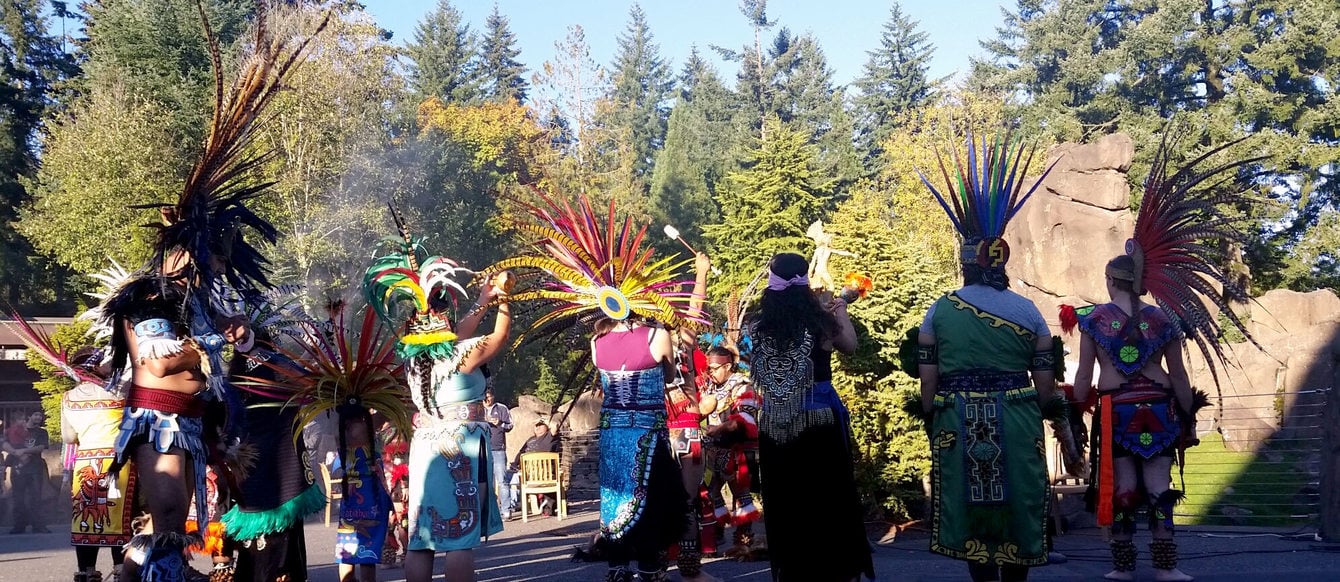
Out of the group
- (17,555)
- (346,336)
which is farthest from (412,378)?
(17,555)

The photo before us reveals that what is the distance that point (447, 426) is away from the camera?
644 centimetres

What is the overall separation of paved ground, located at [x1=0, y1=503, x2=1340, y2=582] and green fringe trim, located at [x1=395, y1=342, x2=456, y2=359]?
7.21 feet

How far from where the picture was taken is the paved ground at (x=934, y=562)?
317 inches

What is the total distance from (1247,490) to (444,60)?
53.3m

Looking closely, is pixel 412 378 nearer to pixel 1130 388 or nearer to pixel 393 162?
pixel 1130 388

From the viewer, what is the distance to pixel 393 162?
3375cm

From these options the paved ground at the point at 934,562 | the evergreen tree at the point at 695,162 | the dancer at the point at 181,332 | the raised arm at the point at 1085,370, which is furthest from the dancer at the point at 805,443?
the evergreen tree at the point at 695,162

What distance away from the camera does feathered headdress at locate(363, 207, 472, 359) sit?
650 centimetres

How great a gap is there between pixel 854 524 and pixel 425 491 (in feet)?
7.47

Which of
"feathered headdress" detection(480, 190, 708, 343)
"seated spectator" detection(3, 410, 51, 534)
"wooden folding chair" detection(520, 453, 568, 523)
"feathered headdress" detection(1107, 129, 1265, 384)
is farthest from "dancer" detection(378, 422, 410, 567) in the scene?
"seated spectator" detection(3, 410, 51, 534)

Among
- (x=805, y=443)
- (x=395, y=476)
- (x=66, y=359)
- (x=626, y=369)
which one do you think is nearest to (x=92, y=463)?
(x=66, y=359)

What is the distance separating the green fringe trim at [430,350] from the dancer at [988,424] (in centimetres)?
254

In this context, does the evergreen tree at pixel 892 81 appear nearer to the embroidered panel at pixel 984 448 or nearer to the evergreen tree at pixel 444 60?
the evergreen tree at pixel 444 60

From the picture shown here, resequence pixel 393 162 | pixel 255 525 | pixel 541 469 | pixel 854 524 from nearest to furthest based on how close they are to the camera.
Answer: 1. pixel 854 524
2. pixel 255 525
3. pixel 541 469
4. pixel 393 162
